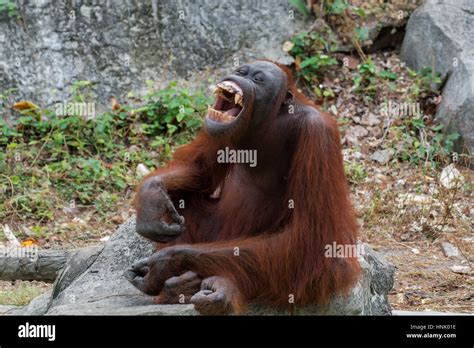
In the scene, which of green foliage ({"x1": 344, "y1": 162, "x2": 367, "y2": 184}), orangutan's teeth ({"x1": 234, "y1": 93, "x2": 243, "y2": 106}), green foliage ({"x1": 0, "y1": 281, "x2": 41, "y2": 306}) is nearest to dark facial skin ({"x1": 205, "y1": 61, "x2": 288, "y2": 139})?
orangutan's teeth ({"x1": 234, "y1": 93, "x2": 243, "y2": 106})

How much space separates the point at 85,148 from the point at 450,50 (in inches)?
156

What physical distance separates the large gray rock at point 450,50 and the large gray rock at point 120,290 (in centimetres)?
337

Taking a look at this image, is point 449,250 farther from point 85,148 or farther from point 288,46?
point 85,148

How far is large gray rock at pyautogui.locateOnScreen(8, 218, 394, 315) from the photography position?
4785 mm

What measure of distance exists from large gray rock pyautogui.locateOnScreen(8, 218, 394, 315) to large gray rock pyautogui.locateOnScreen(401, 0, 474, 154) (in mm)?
3370

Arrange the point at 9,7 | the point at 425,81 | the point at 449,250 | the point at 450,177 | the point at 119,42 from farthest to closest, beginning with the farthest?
the point at 425,81 → the point at 119,42 → the point at 9,7 → the point at 450,177 → the point at 449,250

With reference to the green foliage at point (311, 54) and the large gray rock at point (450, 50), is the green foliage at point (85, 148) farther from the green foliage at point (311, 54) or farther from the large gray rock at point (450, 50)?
the large gray rock at point (450, 50)

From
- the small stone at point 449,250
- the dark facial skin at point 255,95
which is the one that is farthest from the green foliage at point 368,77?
the dark facial skin at point 255,95

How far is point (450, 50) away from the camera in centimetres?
940

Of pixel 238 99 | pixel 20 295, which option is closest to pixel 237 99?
pixel 238 99

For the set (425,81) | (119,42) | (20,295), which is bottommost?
(20,295)

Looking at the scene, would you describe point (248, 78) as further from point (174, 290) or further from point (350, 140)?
point (350, 140)

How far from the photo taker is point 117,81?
30.5 feet

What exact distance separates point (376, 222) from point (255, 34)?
9.04 feet
